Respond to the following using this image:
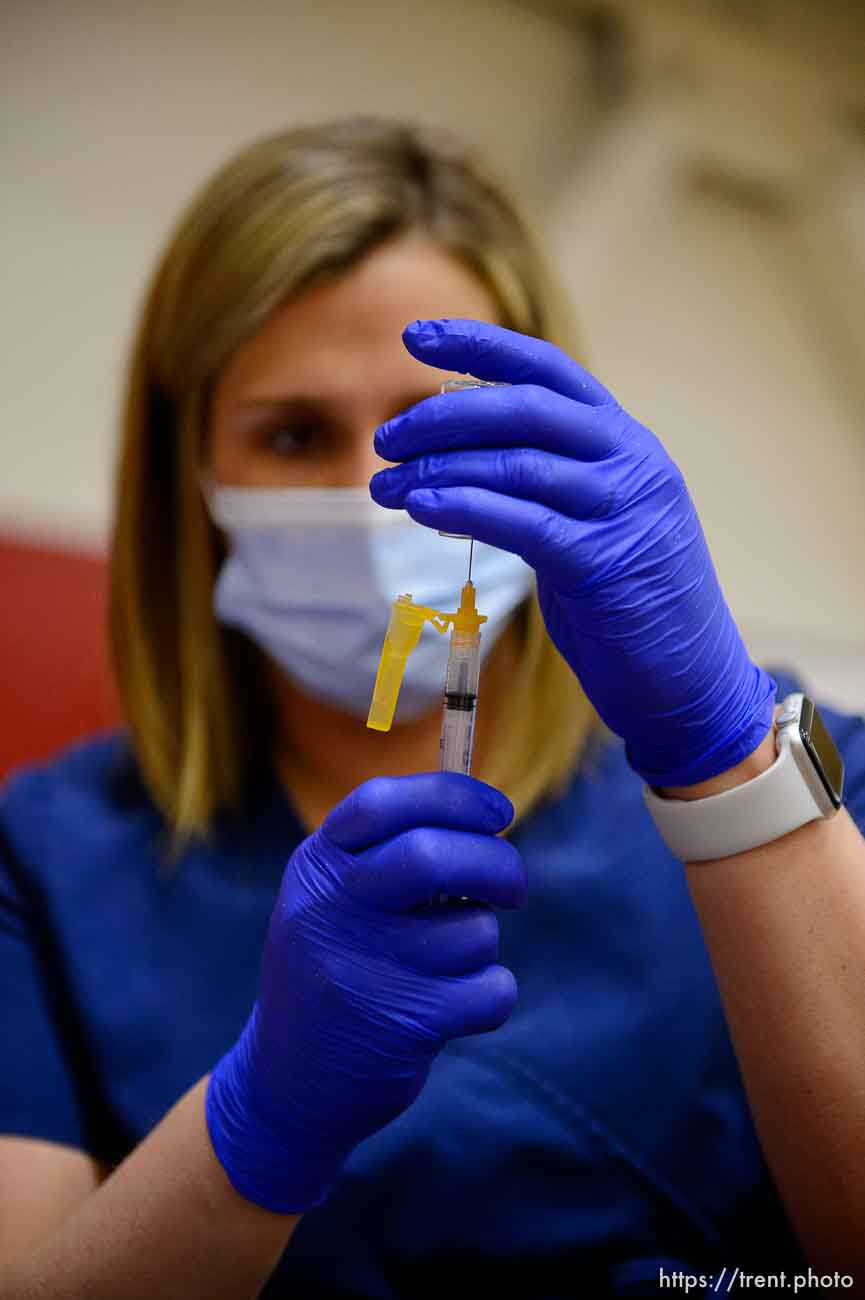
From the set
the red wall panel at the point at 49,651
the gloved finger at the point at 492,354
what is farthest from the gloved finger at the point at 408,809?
the red wall panel at the point at 49,651

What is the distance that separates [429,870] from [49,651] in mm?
867

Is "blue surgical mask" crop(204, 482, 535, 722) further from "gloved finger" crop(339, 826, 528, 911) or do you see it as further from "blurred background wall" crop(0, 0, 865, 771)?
"blurred background wall" crop(0, 0, 865, 771)

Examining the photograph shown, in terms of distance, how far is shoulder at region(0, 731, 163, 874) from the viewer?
914mm

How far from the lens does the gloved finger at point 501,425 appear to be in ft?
1.75

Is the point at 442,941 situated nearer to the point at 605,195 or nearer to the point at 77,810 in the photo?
the point at 77,810

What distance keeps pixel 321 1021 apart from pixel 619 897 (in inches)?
12.6

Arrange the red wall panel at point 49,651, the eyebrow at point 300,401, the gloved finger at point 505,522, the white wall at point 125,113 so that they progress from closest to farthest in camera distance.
Answer: the gloved finger at point 505,522, the eyebrow at point 300,401, the red wall panel at point 49,651, the white wall at point 125,113

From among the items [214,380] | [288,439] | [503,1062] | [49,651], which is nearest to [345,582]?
[288,439]

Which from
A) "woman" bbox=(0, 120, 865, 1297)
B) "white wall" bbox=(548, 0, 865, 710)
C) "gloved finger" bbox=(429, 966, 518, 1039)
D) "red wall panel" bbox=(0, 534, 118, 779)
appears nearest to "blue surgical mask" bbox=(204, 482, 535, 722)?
"woman" bbox=(0, 120, 865, 1297)

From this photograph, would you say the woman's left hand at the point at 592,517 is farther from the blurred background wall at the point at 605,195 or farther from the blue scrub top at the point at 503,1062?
the blurred background wall at the point at 605,195

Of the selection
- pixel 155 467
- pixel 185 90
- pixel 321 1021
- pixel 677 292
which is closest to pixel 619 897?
pixel 321 1021

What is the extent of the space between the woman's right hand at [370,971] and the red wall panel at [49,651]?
763mm

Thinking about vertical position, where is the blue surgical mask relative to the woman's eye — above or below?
below

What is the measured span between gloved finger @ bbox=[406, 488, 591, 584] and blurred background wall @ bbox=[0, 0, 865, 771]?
3.32 ft
